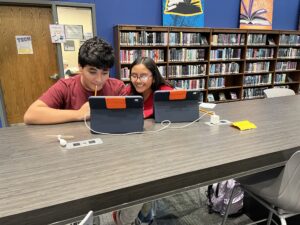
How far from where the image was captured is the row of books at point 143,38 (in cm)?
338

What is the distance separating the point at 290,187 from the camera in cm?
97

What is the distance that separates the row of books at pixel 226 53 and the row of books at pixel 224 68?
0.41 ft

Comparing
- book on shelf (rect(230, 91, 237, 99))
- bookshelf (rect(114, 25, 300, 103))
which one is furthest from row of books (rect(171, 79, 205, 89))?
book on shelf (rect(230, 91, 237, 99))

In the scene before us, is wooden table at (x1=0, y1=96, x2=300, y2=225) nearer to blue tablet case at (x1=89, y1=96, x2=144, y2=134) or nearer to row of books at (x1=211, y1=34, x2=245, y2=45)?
blue tablet case at (x1=89, y1=96, x2=144, y2=134)

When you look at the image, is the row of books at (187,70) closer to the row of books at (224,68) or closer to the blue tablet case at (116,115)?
the row of books at (224,68)

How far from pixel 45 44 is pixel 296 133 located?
10.8 feet

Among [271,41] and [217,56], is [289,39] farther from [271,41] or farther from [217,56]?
[217,56]

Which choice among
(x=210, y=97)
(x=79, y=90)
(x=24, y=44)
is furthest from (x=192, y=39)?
(x=79, y=90)

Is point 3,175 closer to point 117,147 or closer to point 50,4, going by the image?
point 117,147

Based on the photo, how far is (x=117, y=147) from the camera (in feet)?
3.01

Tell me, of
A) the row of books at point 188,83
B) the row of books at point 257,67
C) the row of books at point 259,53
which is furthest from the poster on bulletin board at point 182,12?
the row of books at point 257,67

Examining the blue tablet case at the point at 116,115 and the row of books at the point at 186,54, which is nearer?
the blue tablet case at the point at 116,115

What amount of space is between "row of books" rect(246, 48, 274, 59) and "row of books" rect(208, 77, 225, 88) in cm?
66

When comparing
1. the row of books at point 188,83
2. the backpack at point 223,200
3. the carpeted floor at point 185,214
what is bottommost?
the carpeted floor at point 185,214
